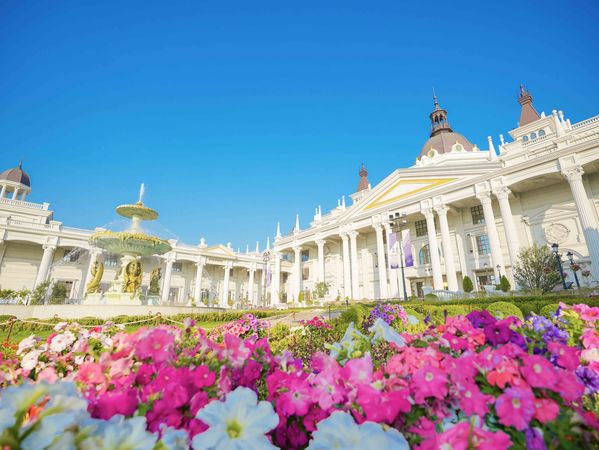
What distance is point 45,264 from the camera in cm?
3005

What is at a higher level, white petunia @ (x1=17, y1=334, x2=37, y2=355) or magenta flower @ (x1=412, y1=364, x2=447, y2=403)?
magenta flower @ (x1=412, y1=364, x2=447, y2=403)

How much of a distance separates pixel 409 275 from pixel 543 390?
30088 mm

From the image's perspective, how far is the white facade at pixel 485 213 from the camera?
65.4 ft

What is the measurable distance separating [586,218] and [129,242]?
28.7 meters

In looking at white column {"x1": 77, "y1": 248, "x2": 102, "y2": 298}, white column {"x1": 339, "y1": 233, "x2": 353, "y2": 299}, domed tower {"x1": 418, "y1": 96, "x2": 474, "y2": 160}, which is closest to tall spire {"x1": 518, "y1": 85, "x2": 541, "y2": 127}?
domed tower {"x1": 418, "y1": 96, "x2": 474, "y2": 160}

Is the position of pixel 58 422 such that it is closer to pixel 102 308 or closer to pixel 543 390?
pixel 543 390

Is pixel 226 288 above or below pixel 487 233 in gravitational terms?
below

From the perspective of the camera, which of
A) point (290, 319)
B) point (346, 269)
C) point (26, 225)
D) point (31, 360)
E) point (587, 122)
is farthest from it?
point (346, 269)

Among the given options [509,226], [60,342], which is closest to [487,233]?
[509,226]

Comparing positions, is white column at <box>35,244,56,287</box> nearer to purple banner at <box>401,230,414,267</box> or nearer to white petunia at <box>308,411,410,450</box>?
purple banner at <box>401,230,414,267</box>

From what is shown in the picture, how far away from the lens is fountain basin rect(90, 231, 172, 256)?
17.4 metres

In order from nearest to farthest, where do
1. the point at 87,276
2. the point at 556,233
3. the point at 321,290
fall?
1. the point at 556,233
2. the point at 321,290
3. the point at 87,276

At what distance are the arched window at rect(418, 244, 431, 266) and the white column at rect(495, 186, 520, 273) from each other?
26.6 ft

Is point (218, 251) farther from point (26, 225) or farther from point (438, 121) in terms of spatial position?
A: point (438, 121)
